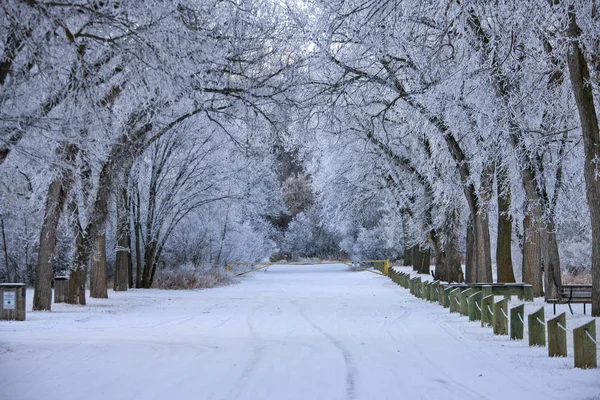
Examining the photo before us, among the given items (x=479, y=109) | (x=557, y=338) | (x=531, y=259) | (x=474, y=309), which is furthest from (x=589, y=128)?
(x=531, y=259)

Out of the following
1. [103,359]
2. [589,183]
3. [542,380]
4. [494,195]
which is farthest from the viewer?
[494,195]

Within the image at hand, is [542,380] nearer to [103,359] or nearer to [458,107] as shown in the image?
[103,359]

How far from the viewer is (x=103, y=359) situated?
31.3ft

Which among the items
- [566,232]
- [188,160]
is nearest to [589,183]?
[188,160]

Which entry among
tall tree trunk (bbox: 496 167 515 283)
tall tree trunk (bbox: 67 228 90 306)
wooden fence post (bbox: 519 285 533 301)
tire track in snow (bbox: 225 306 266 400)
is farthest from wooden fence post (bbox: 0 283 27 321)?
tall tree trunk (bbox: 496 167 515 283)

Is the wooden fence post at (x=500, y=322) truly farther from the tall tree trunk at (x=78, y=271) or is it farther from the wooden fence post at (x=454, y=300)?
the tall tree trunk at (x=78, y=271)

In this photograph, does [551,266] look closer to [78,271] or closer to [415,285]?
[415,285]

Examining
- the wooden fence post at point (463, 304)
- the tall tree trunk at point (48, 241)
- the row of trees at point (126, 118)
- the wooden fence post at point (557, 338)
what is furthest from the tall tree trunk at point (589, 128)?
the tall tree trunk at point (48, 241)

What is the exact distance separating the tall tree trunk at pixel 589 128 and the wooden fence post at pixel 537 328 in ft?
12.2

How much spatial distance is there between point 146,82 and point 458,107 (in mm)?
9473

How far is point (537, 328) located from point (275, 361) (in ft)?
12.8

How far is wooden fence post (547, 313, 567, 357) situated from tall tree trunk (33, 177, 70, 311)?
11.6 metres

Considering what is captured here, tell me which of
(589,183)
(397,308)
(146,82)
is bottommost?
(397,308)

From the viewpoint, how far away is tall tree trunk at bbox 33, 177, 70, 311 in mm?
17547
